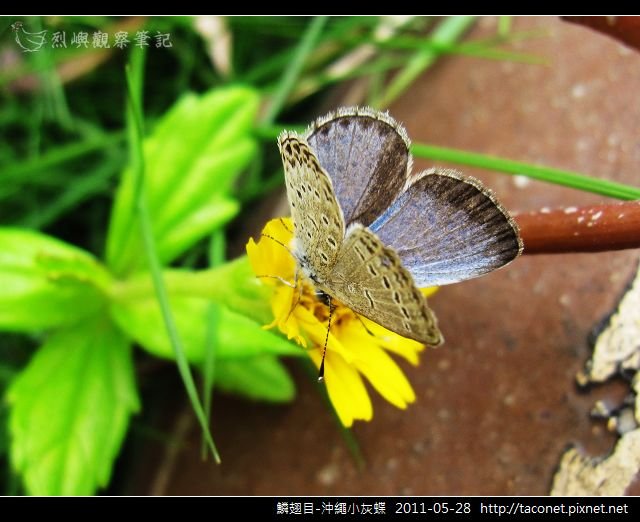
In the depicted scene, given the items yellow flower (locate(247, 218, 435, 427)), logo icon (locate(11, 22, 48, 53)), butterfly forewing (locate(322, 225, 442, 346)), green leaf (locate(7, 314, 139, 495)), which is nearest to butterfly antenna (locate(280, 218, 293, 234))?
yellow flower (locate(247, 218, 435, 427))

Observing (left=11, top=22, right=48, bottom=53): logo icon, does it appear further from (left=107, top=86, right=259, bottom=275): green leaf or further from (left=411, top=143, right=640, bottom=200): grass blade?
(left=411, top=143, right=640, bottom=200): grass blade

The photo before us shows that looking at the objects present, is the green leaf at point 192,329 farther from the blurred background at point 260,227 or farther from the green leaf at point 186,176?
the green leaf at point 186,176

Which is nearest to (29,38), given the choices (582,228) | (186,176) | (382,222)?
(186,176)

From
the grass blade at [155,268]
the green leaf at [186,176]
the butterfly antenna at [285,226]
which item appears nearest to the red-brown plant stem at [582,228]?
the butterfly antenna at [285,226]

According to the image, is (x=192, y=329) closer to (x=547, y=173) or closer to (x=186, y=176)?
(x=186, y=176)

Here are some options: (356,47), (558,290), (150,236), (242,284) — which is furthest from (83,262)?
(356,47)
